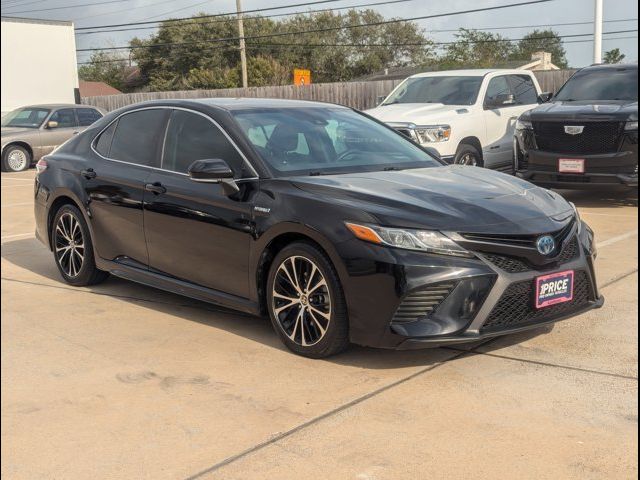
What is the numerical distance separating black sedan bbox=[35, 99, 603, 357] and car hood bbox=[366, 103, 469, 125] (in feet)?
17.7

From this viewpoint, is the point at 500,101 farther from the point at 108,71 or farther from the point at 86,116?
the point at 108,71

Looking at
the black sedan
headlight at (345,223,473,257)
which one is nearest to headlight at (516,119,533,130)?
the black sedan

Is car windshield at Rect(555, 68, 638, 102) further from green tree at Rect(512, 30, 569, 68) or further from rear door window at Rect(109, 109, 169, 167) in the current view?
green tree at Rect(512, 30, 569, 68)

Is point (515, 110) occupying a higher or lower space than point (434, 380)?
higher

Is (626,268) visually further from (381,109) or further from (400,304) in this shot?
(381,109)

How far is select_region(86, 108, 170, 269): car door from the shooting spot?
241 inches

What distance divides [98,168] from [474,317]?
3.31 meters

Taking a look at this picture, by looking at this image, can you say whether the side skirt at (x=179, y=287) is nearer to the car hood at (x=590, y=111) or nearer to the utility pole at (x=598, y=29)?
the car hood at (x=590, y=111)

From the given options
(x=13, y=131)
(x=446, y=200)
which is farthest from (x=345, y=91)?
(x=446, y=200)

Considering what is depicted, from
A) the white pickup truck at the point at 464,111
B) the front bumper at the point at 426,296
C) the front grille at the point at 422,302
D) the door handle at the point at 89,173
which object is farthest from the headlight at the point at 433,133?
the front grille at the point at 422,302

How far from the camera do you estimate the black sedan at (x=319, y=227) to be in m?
4.56

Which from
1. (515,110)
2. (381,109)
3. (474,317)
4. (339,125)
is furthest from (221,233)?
(515,110)

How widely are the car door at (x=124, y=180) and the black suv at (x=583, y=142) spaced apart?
5.91m

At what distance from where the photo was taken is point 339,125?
20.1 ft
